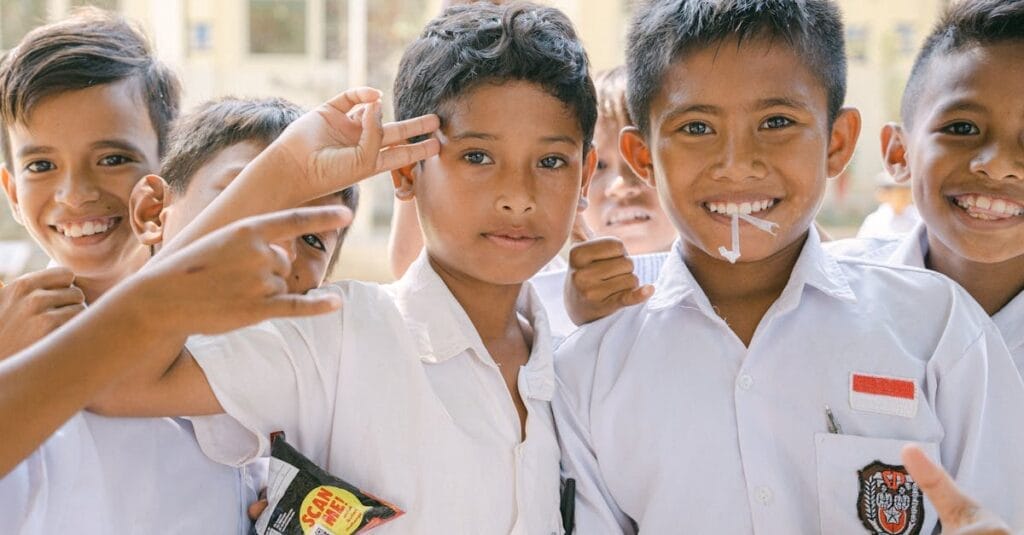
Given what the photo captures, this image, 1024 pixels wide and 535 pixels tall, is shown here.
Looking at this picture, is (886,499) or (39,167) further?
(39,167)

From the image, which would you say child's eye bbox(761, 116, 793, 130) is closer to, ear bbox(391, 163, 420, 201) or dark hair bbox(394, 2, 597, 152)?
dark hair bbox(394, 2, 597, 152)

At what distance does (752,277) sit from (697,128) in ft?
1.02

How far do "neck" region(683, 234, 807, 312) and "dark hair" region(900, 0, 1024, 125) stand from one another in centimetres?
57

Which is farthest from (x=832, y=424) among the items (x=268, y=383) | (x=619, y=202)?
(x=619, y=202)

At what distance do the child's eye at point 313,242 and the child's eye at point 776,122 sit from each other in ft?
2.76

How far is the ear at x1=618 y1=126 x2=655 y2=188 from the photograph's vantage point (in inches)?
78.6

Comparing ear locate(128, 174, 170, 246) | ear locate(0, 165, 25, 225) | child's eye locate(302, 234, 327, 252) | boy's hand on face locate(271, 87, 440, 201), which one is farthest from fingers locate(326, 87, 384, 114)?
ear locate(0, 165, 25, 225)

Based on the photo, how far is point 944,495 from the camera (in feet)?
4.48

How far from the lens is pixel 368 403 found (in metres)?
1.62

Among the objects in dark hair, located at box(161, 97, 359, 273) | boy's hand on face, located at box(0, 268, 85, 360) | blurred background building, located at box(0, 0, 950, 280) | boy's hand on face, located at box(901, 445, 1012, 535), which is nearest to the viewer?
boy's hand on face, located at box(901, 445, 1012, 535)

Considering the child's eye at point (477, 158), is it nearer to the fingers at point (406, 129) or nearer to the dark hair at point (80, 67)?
the fingers at point (406, 129)

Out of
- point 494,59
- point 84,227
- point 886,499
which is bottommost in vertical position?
point 886,499

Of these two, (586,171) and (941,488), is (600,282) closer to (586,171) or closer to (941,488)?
(586,171)

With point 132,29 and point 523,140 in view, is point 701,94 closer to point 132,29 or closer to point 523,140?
point 523,140
